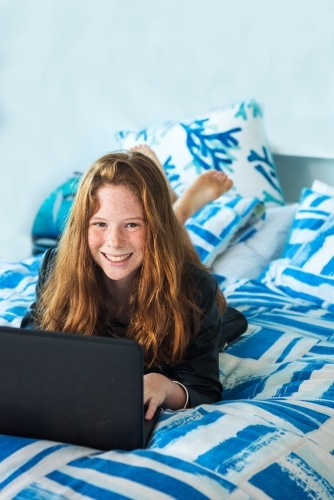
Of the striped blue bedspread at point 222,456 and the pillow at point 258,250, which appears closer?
the striped blue bedspread at point 222,456

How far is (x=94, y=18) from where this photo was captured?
312 cm

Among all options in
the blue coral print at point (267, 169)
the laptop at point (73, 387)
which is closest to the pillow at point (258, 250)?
the blue coral print at point (267, 169)

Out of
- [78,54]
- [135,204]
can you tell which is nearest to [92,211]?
[135,204]

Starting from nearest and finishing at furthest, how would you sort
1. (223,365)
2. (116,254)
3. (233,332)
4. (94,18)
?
(116,254) < (223,365) < (233,332) < (94,18)

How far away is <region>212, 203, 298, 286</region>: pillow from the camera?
96.5 inches

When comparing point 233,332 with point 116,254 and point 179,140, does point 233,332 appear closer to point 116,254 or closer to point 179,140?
point 116,254

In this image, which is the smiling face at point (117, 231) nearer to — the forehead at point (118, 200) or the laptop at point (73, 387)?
the forehead at point (118, 200)

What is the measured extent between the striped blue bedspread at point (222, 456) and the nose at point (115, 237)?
0.31 metres

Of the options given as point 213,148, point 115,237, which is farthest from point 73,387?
point 213,148

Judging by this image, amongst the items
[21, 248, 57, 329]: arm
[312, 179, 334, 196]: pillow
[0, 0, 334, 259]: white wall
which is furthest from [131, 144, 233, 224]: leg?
[21, 248, 57, 329]: arm

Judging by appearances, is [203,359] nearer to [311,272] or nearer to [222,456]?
[222,456]

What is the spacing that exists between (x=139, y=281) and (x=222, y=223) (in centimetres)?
105

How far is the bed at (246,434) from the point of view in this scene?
3.62 ft

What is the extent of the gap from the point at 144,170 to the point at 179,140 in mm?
1463
